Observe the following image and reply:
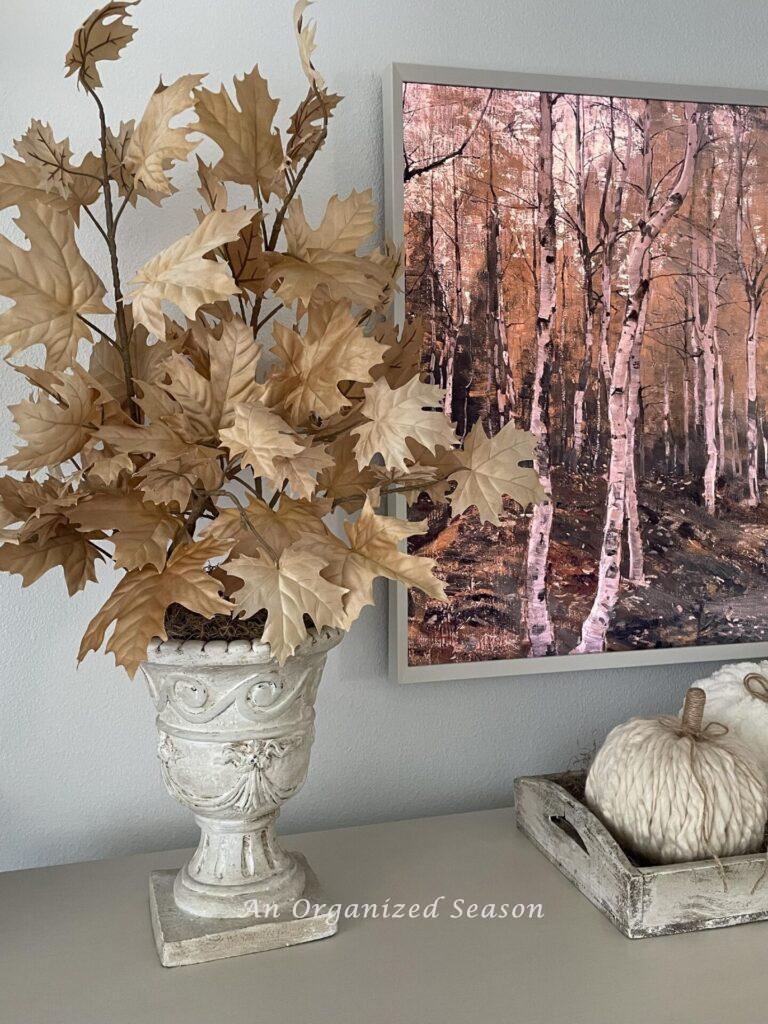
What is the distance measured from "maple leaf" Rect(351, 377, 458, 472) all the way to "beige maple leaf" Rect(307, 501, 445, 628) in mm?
50

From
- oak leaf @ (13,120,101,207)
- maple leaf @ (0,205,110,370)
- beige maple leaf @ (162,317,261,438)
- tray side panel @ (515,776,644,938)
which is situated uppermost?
oak leaf @ (13,120,101,207)

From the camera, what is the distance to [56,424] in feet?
2.34

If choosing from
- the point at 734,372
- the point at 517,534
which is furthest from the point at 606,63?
the point at 517,534

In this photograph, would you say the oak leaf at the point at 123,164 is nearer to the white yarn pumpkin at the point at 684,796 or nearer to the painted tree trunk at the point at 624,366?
the painted tree trunk at the point at 624,366

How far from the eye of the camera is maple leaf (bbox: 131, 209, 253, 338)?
650 mm

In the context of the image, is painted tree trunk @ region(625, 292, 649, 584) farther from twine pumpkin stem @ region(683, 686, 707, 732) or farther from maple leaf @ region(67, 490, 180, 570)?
maple leaf @ region(67, 490, 180, 570)

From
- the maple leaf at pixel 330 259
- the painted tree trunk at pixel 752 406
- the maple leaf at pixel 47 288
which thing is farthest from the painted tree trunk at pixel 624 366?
the maple leaf at pixel 47 288

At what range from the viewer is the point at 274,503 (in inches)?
37.0

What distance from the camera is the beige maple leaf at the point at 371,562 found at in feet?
2.35

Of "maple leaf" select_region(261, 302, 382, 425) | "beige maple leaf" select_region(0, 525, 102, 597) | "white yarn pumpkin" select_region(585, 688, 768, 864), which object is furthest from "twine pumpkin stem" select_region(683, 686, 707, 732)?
"beige maple leaf" select_region(0, 525, 102, 597)

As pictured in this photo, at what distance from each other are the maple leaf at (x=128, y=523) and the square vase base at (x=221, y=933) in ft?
1.05

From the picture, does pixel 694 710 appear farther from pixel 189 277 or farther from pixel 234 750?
pixel 189 277

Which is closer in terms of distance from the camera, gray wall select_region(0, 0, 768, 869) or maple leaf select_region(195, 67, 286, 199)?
maple leaf select_region(195, 67, 286, 199)

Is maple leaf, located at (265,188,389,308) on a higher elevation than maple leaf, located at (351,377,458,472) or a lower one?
higher
